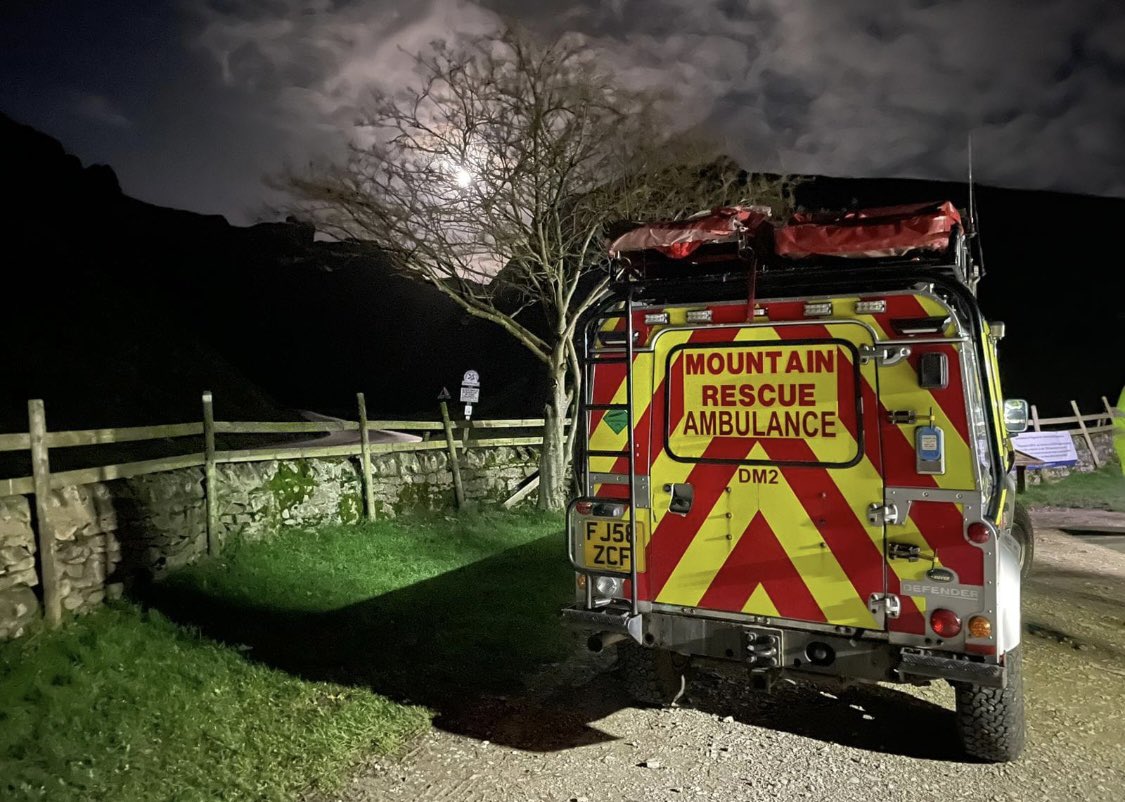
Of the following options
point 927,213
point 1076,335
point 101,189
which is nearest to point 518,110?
point 927,213

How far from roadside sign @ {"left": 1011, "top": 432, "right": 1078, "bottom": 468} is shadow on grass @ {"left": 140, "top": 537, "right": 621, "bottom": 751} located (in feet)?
47.5

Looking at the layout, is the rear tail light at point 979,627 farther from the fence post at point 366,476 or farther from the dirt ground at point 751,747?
the fence post at point 366,476

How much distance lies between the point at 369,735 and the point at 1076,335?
2643 inches

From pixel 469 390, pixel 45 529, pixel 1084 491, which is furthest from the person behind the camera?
pixel 1084 491

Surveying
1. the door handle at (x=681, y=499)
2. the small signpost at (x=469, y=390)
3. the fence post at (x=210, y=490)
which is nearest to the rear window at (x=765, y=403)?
the door handle at (x=681, y=499)

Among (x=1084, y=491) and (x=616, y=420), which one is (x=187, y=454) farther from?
(x=1084, y=491)

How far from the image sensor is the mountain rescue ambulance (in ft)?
12.5

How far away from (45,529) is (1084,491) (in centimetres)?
1893

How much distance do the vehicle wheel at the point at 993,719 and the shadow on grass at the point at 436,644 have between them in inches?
79.6

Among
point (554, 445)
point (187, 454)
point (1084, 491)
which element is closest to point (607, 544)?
point (187, 454)

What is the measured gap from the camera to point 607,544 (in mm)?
4617

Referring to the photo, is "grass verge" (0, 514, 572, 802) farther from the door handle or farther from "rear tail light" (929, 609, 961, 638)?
"rear tail light" (929, 609, 961, 638)

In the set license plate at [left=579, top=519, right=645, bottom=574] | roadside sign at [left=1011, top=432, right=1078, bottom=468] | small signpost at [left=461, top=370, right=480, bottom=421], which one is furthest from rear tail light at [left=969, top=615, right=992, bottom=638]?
roadside sign at [left=1011, top=432, right=1078, bottom=468]

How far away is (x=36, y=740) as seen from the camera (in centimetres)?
417
